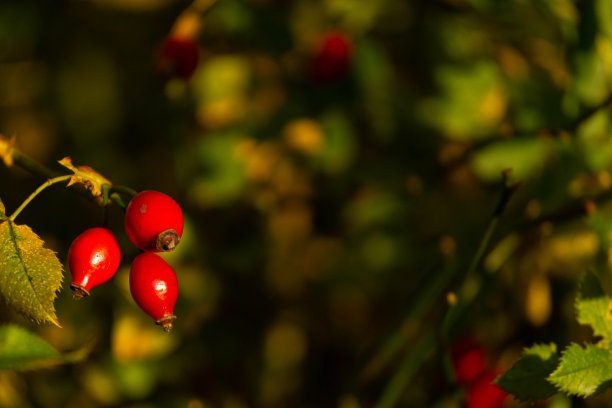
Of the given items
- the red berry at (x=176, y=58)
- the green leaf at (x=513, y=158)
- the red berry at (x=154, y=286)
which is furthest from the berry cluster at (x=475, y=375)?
the red berry at (x=176, y=58)

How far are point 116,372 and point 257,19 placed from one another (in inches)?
53.2

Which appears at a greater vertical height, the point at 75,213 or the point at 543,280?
the point at 75,213

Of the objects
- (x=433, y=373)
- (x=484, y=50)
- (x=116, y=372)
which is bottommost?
(x=433, y=373)

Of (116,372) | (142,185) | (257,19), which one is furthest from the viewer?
(142,185)

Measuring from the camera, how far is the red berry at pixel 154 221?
90cm

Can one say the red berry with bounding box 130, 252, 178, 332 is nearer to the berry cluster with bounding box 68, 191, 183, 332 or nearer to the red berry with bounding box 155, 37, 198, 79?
the berry cluster with bounding box 68, 191, 183, 332

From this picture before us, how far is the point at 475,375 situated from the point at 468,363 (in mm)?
39

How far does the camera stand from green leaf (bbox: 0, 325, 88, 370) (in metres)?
0.90

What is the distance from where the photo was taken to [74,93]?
7.85ft

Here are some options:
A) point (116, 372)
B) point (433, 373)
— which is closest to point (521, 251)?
point (433, 373)

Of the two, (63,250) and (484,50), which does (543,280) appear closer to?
(484,50)

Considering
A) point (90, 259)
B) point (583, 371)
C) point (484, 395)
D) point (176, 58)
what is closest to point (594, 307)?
point (583, 371)

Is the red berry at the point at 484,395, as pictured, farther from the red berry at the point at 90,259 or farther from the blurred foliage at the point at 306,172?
the red berry at the point at 90,259

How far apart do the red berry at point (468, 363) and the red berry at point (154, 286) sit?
1041mm
